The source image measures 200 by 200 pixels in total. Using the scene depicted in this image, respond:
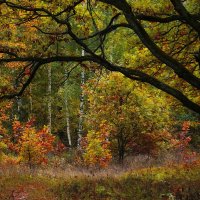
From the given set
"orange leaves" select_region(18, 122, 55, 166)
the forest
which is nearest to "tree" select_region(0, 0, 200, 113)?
the forest

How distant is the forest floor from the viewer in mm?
10172

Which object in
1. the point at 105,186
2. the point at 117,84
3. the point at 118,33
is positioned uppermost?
the point at 118,33

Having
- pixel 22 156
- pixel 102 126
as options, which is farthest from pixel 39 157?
pixel 102 126

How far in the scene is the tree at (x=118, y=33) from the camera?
7633mm

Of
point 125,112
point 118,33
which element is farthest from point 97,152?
point 118,33

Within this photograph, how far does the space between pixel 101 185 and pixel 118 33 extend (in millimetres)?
4571

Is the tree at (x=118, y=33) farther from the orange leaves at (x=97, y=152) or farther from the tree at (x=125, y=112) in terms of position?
the orange leaves at (x=97, y=152)

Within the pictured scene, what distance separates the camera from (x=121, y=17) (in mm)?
11125

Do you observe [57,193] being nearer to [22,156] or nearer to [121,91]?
[22,156]

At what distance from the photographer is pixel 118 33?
1245cm

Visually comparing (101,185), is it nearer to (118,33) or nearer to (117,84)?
(118,33)

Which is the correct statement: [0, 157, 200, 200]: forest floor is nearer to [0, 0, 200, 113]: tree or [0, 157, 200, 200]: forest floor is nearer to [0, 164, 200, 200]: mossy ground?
[0, 164, 200, 200]: mossy ground

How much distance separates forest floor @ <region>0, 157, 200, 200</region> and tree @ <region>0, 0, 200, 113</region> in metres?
2.34

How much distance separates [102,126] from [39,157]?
9.30 feet
